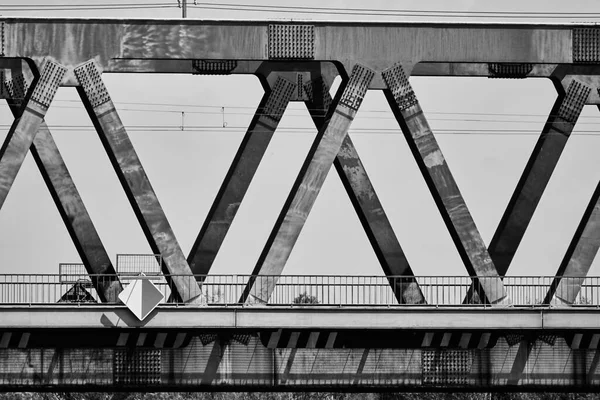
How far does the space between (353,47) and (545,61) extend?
5.06 metres

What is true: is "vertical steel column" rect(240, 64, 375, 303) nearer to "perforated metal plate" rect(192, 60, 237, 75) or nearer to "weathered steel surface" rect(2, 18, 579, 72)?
"weathered steel surface" rect(2, 18, 579, 72)

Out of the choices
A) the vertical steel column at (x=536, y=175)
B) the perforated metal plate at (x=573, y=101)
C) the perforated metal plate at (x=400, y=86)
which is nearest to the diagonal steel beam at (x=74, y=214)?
the perforated metal plate at (x=400, y=86)

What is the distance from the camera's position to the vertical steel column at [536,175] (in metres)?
43.0

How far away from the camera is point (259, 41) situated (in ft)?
131

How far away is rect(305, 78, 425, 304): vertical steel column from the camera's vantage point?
1585 inches

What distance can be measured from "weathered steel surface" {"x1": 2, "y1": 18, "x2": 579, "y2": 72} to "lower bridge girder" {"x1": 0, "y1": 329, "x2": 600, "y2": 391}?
696cm

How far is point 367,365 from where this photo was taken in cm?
3903

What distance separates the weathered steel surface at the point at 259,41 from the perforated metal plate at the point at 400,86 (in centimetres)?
25

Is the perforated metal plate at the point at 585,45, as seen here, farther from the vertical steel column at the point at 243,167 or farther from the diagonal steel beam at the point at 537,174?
the vertical steel column at the point at 243,167

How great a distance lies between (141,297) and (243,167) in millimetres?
7291

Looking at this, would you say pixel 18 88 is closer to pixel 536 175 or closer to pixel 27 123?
pixel 27 123

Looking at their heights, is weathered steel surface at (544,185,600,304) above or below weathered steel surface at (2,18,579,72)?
below

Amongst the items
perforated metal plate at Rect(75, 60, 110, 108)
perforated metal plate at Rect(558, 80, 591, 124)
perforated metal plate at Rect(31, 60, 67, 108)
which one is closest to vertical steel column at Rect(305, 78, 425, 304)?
perforated metal plate at Rect(558, 80, 591, 124)

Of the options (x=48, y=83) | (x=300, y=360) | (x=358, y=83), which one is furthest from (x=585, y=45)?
(x=48, y=83)
